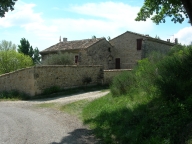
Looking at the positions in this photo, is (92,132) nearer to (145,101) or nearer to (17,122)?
(145,101)

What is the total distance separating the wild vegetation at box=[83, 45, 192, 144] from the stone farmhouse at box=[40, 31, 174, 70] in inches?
816

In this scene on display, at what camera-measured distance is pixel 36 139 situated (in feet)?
23.1

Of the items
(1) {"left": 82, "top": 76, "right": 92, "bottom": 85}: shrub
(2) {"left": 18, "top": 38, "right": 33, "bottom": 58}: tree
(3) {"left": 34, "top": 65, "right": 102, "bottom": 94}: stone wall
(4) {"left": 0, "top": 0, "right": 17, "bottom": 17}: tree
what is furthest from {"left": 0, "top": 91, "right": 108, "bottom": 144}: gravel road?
(2) {"left": 18, "top": 38, "right": 33, "bottom": 58}: tree

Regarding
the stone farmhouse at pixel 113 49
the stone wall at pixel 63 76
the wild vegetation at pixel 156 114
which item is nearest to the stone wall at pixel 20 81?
the stone wall at pixel 63 76

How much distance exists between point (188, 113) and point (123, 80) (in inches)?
236

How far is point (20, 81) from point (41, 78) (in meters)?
1.74

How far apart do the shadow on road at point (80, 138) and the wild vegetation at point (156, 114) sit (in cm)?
25

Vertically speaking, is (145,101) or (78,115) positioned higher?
(145,101)

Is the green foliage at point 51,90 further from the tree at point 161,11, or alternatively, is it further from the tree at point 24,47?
the tree at point 24,47

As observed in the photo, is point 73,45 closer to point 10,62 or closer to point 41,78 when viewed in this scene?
point 10,62

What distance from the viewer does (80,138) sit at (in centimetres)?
714

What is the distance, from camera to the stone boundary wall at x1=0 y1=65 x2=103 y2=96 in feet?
58.4

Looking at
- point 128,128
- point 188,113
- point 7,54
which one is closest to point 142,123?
point 128,128

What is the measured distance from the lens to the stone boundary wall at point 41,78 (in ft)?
58.4
